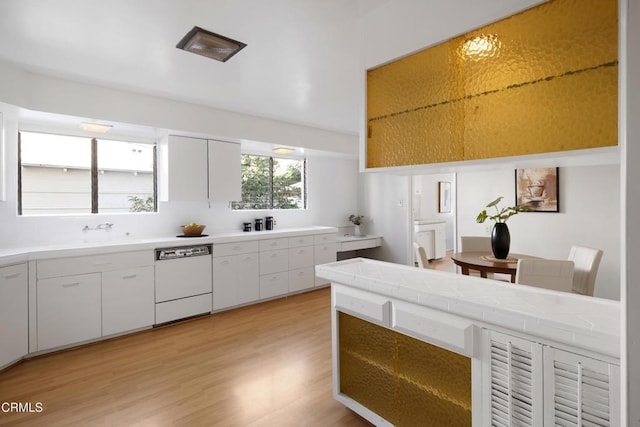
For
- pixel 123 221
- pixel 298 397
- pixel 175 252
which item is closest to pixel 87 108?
pixel 123 221

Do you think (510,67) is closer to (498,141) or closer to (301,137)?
(498,141)

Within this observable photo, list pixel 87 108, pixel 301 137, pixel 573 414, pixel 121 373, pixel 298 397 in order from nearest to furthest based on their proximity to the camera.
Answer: pixel 573 414
pixel 298 397
pixel 121 373
pixel 87 108
pixel 301 137

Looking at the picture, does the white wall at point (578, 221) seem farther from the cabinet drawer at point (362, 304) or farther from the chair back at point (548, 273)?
the cabinet drawer at point (362, 304)

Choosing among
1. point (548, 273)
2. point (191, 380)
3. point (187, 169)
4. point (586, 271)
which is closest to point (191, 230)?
point (187, 169)

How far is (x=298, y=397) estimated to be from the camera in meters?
2.32

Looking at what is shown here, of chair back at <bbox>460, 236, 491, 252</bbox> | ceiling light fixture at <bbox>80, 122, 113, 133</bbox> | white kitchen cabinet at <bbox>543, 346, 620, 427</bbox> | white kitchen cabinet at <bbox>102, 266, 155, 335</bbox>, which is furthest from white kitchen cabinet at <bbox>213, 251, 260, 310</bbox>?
white kitchen cabinet at <bbox>543, 346, 620, 427</bbox>

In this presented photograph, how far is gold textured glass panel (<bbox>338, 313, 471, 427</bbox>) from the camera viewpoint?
4.95 feet

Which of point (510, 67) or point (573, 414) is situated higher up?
point (510, 67)

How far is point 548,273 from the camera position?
8.21 ft

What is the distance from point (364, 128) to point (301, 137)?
3.05m

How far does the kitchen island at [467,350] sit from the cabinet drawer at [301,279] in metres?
2.81

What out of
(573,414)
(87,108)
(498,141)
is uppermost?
(87,108)

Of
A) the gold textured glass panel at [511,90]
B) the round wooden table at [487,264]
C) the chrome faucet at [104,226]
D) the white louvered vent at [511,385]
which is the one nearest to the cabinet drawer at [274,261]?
the chrome faucet at [104,226]

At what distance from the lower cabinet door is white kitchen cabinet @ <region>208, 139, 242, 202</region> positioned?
1.73 meters
